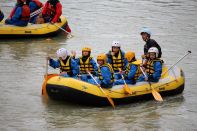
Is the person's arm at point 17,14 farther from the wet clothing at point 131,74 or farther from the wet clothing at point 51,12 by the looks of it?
the wet clothing at point 131,74

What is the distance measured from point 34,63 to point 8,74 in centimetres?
121

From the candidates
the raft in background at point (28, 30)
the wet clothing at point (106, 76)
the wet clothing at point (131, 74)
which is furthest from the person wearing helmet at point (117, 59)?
the raft in background at point (28, 30)

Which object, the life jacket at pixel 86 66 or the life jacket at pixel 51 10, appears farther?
the life jacket at pixel 51 10

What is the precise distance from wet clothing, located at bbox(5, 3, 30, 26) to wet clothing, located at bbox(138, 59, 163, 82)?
5437 mm

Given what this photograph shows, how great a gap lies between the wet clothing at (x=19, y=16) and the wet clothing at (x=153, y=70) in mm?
5437

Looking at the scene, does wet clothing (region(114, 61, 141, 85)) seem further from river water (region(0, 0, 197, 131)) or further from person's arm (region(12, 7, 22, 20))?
person's arm (region(12, 7, 22, 20))

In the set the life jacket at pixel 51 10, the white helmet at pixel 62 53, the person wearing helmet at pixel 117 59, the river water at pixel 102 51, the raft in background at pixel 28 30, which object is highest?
the life jacket at pixel 51 10

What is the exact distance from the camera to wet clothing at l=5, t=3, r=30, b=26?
15939mm

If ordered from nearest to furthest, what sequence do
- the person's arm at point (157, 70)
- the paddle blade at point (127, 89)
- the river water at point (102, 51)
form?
1. the river water at point (102, 51)
2. the paddle blade at point (127, 89)
3. the person's arm at point (157, 70)

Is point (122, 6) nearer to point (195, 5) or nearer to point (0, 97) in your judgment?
point (195, 5)

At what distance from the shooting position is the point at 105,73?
1077cm

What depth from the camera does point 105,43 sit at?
1672 centimetres

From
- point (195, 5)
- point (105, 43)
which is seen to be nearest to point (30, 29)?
point (105, 43)

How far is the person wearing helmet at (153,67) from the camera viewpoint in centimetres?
1128
